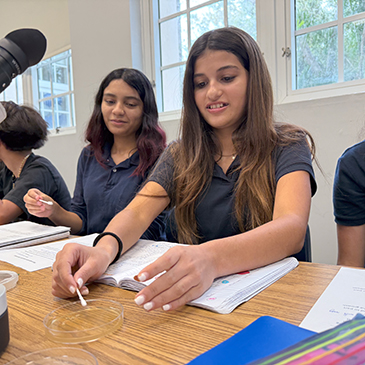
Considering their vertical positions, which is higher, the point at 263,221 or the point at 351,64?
the point at 351,64

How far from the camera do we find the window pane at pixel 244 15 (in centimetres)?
212

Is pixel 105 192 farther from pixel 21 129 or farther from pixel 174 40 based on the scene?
pixel 174 40

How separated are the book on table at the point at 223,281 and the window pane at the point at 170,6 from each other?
7.32 feet

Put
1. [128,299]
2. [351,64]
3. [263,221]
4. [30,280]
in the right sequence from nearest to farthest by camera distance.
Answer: [128,299] < [30,280] < [263,221] < [351,64]

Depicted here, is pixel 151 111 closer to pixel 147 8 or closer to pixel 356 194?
pixel 356 194

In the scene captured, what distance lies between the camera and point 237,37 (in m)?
1.13

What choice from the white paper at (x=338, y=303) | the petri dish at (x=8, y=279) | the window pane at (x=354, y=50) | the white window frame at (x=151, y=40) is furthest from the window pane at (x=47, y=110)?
the white paper at (x=338, y=303)

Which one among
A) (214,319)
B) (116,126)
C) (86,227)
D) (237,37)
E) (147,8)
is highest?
(147,8)

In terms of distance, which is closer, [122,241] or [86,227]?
[122,241]

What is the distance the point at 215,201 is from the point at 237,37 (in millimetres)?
546

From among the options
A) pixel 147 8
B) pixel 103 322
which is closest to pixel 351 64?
pixel 147 8

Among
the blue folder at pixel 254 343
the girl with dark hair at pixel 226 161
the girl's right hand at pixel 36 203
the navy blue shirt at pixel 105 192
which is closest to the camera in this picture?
the blue folder at pixel 254 343

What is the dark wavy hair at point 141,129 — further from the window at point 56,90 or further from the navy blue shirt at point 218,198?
the window at point 56,90

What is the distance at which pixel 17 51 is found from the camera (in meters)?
0.53
